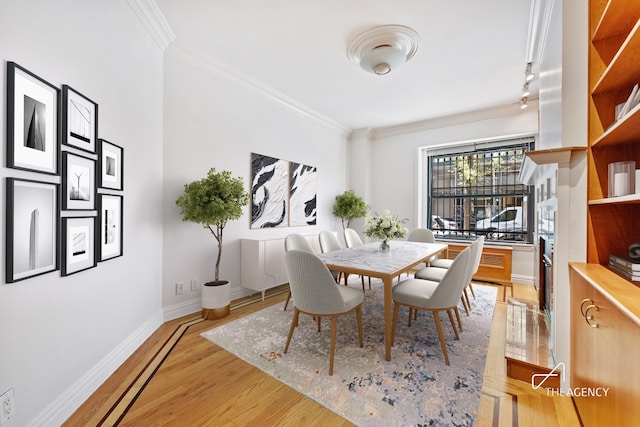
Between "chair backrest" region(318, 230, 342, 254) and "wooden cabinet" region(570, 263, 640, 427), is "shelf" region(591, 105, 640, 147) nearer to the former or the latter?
"wooden cabinet" region(570, 263, 640, 427)

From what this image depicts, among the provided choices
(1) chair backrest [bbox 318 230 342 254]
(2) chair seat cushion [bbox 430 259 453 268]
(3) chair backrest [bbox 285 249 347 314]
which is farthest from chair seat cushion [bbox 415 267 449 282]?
(3) chair backrest [bbox 285 249 347 314]

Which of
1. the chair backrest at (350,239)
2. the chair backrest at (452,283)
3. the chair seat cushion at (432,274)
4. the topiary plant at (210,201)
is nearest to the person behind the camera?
the chair backrest at (452,283)

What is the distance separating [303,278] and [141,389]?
1.25m

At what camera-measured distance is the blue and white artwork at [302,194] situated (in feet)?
13.8

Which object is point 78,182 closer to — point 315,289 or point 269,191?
point 315,289

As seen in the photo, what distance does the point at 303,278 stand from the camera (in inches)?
74.6

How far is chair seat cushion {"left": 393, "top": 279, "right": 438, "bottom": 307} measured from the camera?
81.6 inches

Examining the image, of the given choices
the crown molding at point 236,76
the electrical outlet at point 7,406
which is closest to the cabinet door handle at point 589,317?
the electrical outlet at point 7,406

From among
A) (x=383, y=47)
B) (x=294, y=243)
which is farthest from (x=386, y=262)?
(x=383, y=47)

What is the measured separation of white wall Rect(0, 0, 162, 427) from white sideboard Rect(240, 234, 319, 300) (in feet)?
3.23

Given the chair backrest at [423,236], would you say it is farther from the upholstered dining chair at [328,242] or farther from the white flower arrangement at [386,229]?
the upholstered dining chair at [328,242]

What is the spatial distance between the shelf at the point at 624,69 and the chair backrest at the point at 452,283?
1.17 m

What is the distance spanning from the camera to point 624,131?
117 cm

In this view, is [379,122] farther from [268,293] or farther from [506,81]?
[268,293]
